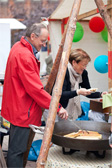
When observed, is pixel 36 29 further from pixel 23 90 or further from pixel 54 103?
pixel 54 103

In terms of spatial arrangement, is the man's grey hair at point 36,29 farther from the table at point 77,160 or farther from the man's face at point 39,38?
the table at point 77,160

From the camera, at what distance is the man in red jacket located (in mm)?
2506

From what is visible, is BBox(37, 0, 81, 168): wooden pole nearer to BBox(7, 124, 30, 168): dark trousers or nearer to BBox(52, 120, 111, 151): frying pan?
BBox(52, 120, 111, 151): frying pan

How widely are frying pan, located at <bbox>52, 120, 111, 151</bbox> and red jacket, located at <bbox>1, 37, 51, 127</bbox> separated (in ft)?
1.05

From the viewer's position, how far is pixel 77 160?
2672 mm

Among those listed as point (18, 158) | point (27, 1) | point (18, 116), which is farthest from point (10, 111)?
point (27, 1)

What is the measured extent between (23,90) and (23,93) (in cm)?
3

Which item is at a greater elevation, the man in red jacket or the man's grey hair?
the man's grey hair

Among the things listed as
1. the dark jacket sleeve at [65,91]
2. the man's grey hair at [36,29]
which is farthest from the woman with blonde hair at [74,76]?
the man's grey hair at [36,29]

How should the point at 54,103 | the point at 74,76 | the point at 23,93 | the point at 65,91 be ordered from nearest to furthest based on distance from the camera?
the point at 54,103, the point at 23,93, the point at 65,91, the point at 74,76

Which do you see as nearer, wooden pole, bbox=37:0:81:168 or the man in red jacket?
wooden pole, bbox=37:0:81:168

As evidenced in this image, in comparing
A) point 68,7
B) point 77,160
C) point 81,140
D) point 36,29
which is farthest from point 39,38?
point 68,7

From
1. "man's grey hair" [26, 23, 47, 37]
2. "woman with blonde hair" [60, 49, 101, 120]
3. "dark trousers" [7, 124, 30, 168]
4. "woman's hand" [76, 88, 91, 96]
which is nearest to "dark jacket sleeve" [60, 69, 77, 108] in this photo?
"woman with blonde hair" [60, 49, 101, 120]

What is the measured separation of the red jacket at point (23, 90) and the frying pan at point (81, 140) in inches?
12.6
